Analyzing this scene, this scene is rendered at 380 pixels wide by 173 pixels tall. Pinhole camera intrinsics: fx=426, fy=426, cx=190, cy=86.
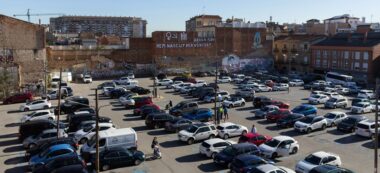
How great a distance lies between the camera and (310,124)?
3212 cm

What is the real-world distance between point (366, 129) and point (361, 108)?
32.5ft

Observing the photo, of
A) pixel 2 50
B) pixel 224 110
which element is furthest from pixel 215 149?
pixel 2 50

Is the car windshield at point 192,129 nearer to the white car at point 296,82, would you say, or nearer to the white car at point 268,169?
the white car at point 268,169

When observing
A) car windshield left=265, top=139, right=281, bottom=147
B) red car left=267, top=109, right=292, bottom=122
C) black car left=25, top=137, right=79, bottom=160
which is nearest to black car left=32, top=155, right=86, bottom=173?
black car left=25, top=137, right=79, bottom=160

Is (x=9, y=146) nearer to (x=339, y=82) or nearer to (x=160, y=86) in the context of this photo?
(x=160, y=86)

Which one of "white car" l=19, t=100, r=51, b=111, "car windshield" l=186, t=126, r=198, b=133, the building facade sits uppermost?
the building facade

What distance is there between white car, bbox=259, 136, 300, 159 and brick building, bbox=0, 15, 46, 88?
120ft

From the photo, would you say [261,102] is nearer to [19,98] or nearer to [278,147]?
[278,147]

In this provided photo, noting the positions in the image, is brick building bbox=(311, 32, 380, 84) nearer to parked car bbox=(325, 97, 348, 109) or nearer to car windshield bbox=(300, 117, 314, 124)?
parked car bbox=(325, 97, 348, 109)

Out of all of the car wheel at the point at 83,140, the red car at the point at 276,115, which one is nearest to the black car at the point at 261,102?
the red car at the point at 276,115

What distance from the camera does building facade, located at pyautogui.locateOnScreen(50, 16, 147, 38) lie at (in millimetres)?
185625

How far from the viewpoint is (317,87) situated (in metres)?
56.8

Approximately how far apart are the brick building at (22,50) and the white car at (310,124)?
35.4 meters

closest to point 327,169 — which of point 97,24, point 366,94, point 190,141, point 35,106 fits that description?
point 190,141
